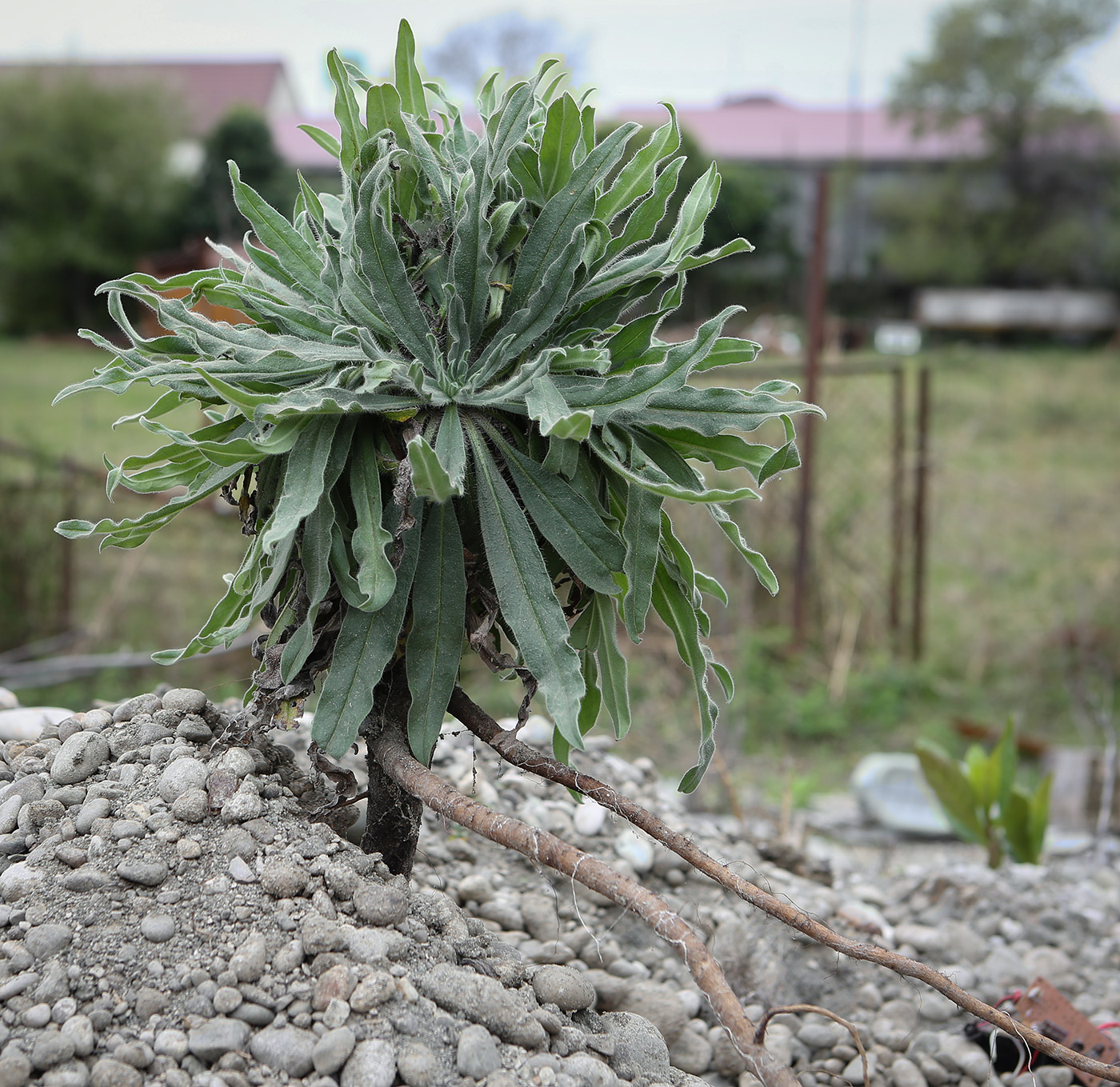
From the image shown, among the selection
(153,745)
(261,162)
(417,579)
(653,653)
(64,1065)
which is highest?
(261,162)

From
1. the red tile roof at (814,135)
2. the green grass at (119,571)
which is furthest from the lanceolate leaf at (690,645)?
the red tile roof at (814,135)

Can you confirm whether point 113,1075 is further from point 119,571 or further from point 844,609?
point 844,609

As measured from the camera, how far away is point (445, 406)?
1.69 metres

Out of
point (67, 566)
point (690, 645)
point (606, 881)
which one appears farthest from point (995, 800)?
point (67, 566)

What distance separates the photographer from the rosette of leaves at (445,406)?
161 centimetres

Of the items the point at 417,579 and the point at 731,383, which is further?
the point at 731,383

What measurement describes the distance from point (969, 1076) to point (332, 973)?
1.39 metres

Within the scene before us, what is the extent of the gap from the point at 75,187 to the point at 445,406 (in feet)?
69.4

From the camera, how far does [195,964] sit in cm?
150

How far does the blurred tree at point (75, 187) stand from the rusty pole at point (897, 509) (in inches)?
627

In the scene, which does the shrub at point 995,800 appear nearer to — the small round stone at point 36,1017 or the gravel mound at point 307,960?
the gravel mound at point 307,960

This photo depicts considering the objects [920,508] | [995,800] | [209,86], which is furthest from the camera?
[209,86]

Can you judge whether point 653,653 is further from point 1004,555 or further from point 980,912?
point 1004,555

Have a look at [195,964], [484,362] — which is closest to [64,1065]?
[195,964]
